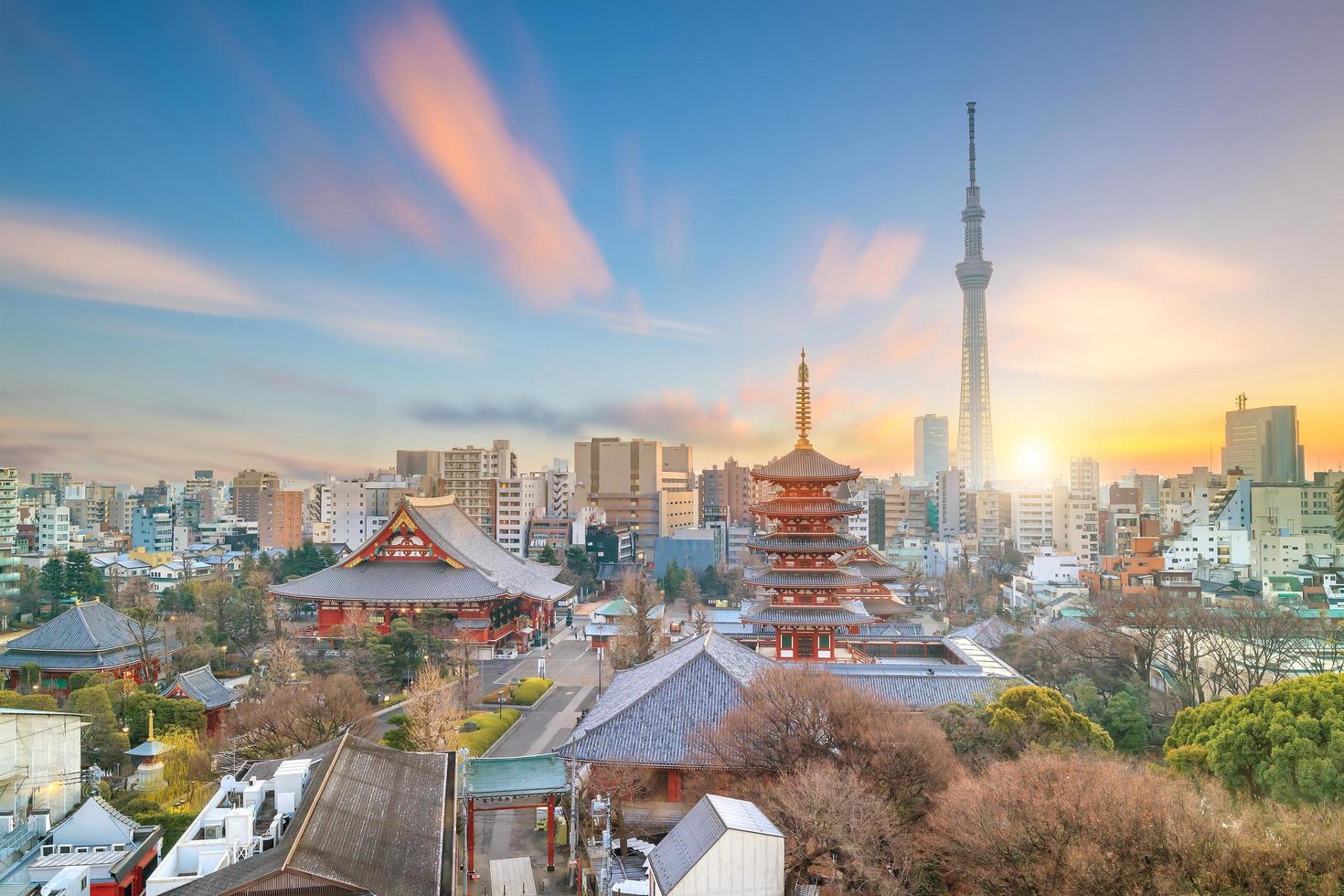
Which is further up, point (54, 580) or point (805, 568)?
point (805, 568)

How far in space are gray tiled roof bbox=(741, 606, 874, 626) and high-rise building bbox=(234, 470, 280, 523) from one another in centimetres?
7796

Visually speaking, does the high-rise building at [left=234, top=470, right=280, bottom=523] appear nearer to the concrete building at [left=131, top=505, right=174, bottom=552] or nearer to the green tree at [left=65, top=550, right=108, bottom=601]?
the concrete building at [left=131, top=505, right=174, bottom=552]

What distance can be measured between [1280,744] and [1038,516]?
214 ft

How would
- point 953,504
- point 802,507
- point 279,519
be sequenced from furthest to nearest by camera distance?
point 953,504, point 279,519, point 802,507

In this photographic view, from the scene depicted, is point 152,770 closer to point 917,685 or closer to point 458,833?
point 458,833

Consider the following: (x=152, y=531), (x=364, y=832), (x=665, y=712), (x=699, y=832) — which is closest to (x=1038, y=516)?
(x=665, y=712)

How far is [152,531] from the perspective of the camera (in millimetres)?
80188

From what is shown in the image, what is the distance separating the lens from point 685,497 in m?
85.4

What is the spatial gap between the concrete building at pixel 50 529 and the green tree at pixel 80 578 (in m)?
22.3

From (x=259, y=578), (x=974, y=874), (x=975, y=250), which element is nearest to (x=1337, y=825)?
(x=974, y=874)

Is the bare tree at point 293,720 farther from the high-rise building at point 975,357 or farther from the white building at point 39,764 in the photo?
the high-rise building at point 975,357

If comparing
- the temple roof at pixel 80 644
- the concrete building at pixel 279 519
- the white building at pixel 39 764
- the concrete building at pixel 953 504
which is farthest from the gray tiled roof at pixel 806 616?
the concrete building at pixel 953 504

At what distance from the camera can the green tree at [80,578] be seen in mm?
47188

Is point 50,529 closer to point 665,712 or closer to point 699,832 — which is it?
point 665,712
